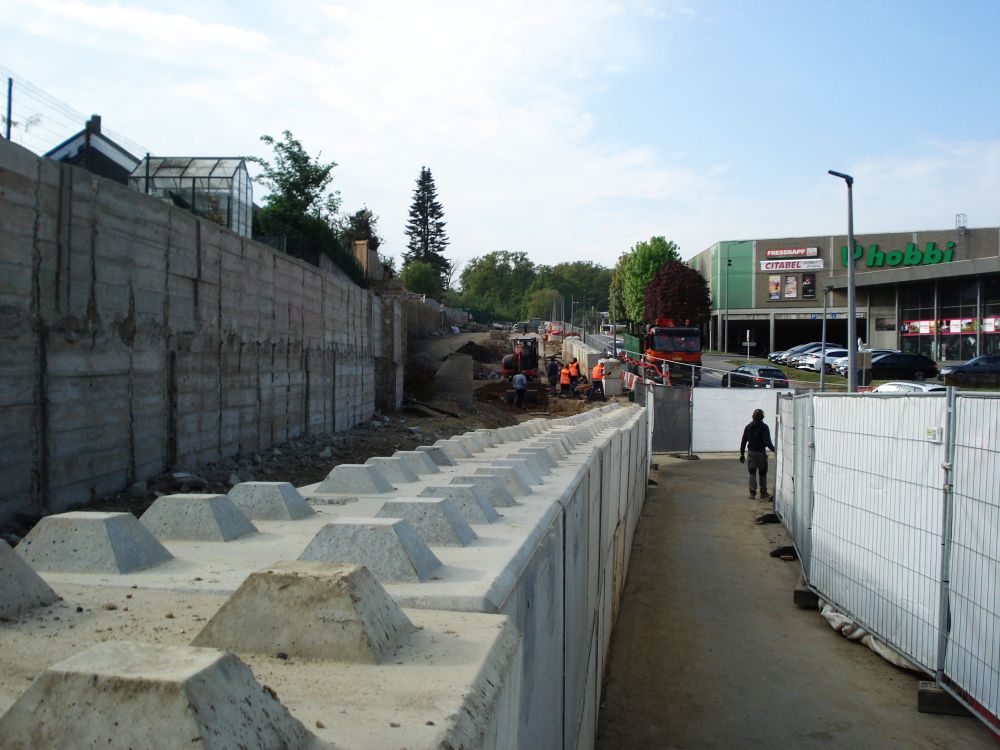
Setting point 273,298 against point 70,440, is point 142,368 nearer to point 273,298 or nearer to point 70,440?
point 70,440

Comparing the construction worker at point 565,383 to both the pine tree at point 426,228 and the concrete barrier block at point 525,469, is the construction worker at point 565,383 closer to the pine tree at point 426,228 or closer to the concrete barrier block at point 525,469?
the concrete barrier block at point 525,469

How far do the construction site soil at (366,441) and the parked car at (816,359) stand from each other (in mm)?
18781

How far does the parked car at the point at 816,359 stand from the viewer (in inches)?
1856

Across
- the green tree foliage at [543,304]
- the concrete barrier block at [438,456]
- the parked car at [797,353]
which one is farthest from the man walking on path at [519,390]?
the green tree foliage at [543,304]

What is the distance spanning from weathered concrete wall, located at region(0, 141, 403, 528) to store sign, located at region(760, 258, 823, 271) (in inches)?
2412

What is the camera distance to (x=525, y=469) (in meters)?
4.57

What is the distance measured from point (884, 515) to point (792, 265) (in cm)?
6841

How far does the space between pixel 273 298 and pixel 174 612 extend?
1437 centimetres

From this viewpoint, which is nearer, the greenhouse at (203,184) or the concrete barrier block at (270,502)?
the concrete barrier block at (270,502)

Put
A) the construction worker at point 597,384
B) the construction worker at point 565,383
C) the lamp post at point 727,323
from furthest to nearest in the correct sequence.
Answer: the lamp post at point 727,323 → the construction worker at point 565,383 → the construction worker at point 597,384

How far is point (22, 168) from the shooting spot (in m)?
8.48

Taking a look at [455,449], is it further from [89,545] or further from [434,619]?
[434,619]

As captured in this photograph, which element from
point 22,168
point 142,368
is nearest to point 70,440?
point 142,368

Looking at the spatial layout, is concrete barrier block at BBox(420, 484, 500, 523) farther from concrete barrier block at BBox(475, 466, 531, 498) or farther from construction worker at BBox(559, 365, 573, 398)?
construction worker at BBox(559, 365, 573, 398)
